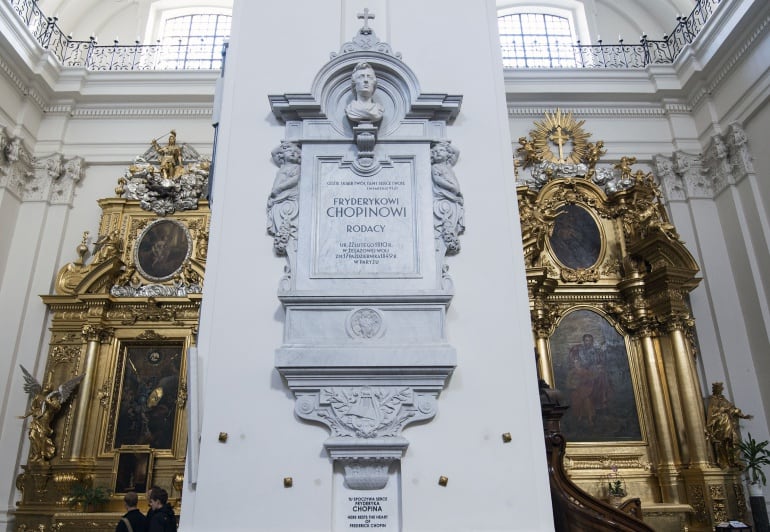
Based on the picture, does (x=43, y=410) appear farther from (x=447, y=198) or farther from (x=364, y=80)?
(x=447, y=198)

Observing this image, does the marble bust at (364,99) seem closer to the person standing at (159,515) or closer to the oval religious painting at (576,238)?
the person standing at (159,515)

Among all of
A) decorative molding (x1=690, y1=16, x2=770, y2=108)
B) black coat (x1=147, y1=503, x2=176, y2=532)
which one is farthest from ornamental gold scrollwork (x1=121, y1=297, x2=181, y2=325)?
decorative molding (x1=690, y1=16, x2=770, y2=108)

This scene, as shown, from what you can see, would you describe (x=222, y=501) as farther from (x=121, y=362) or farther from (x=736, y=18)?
(x=736, y=18)

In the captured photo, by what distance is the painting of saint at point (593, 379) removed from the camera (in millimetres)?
9500

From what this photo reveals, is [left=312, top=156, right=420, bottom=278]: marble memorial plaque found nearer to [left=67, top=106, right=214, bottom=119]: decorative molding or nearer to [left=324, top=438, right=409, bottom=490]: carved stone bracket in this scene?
[left=324, top=438, right=409, bottom=490]: carved stone bracket

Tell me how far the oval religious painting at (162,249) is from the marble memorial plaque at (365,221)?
7158 millimetres

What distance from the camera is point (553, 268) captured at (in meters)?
10.4

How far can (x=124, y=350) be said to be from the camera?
32.8ft

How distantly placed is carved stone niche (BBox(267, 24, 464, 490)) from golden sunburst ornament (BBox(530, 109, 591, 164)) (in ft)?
24.8

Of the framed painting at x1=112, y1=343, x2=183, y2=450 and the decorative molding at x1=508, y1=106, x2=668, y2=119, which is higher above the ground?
the decorative molding at x1=508, y1=106, x2=668, y2=119

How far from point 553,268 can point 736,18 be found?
534 cm

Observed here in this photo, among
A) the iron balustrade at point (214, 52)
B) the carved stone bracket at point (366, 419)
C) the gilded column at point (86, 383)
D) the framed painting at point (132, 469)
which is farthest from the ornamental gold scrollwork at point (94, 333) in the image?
the carved stone bracket at point (366, 419)

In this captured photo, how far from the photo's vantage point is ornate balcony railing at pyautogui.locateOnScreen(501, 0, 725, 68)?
12184 millimetres

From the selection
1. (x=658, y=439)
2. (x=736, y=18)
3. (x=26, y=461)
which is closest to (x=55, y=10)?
(x=26, y=461)
